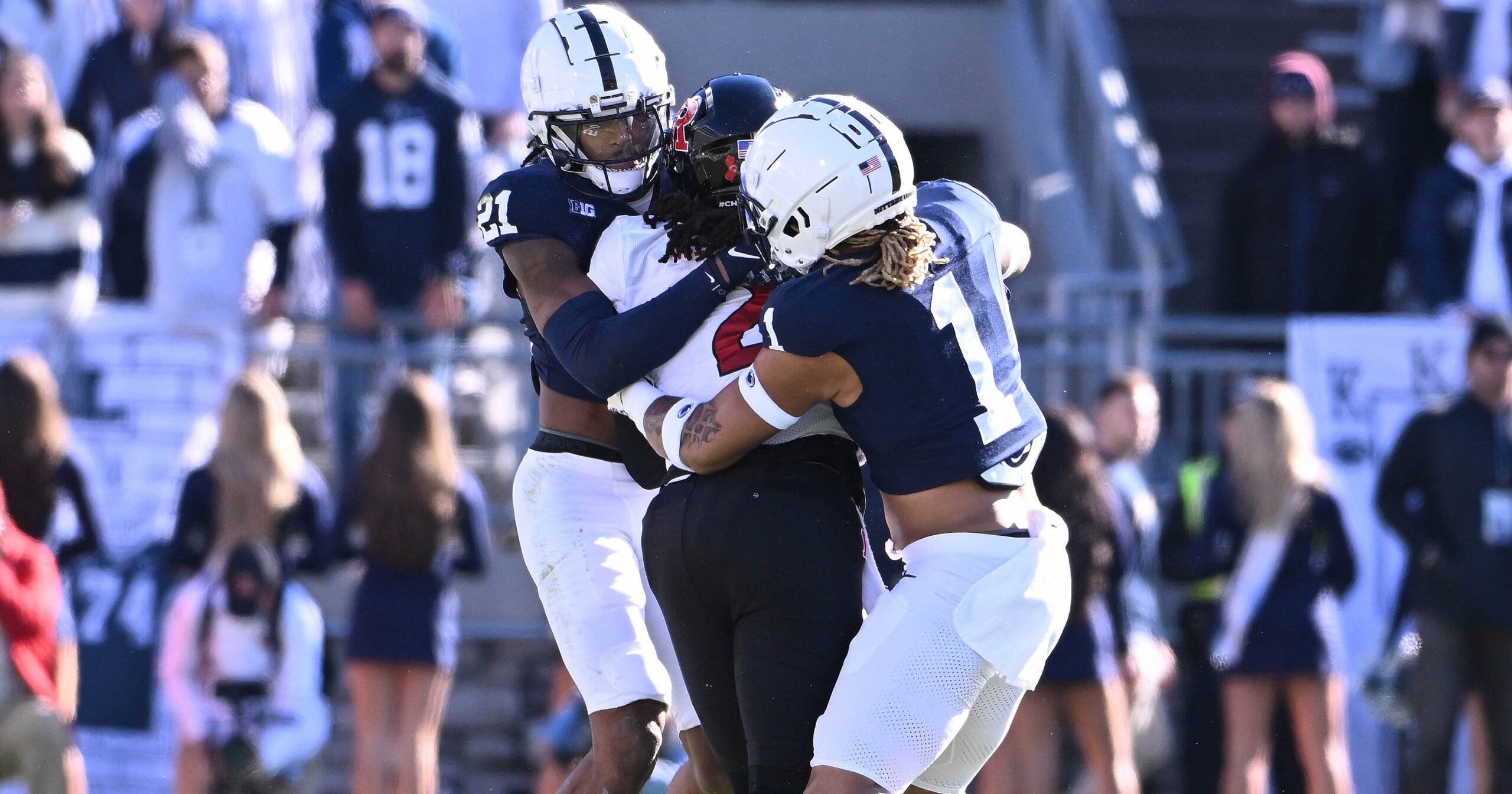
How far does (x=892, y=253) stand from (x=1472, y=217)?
A: 5.37 meters

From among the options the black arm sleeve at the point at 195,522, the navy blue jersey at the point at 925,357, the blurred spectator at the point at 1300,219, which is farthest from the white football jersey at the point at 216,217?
the navy blue jersey at the point at 925,357

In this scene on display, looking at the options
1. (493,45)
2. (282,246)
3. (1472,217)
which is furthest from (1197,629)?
(493,45)

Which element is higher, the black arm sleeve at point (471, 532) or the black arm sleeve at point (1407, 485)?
the black arm sleeve at point (1407, 485)

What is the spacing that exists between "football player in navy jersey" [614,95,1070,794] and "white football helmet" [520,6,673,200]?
614 millimetres

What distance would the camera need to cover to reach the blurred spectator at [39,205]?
8.59m

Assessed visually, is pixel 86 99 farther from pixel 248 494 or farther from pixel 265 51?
pixel 248 494

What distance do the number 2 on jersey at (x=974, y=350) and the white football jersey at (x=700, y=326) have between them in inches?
13.3

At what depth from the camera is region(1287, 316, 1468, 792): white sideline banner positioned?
841cm

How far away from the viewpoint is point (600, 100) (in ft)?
15.4

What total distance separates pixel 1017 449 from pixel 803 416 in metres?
0.44

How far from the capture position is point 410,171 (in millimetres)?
8477

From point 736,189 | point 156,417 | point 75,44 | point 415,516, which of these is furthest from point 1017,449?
point 75,44

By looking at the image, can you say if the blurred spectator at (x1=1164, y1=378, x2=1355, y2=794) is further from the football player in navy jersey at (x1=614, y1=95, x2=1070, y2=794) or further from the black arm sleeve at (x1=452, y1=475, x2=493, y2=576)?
the football player in navy jersey at (x1=614, y1=95, x2=1070, y2=794)

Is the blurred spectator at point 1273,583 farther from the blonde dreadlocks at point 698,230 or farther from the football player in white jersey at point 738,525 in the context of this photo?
the blonde dreadlocks at point 698,230
